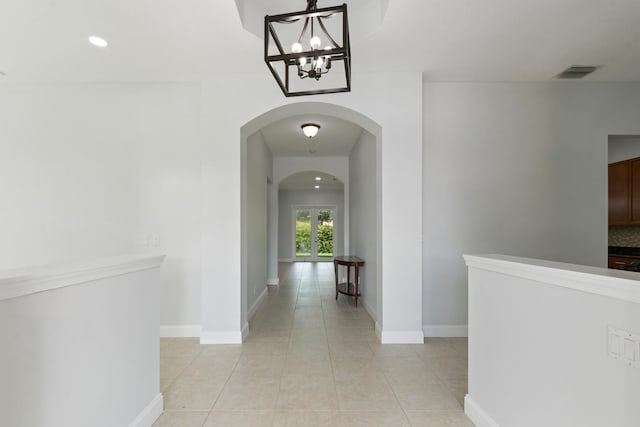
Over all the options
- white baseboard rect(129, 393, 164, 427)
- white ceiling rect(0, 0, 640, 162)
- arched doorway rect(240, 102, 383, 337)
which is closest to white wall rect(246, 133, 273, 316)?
arched doorway rect(240, 102, 383, 337)

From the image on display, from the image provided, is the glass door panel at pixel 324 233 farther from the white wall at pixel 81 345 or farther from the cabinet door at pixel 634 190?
the white wall at pixel 81 345

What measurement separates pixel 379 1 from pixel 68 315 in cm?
288

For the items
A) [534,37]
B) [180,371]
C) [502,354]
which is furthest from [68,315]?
[534,37]

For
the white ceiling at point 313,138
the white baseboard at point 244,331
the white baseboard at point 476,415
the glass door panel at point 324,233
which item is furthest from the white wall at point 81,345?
the glass door panel at point 324,233

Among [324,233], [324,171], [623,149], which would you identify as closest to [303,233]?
[324,233]

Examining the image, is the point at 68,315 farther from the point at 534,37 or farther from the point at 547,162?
the point at 547,162

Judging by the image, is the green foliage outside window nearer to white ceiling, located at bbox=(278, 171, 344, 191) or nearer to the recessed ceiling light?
white ceiling, located at bbox=(278, 171, 344, 191)

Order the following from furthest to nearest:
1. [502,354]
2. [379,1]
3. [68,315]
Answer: [379,1] < [502,354] < [68,315]

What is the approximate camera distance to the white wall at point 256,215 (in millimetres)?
4211

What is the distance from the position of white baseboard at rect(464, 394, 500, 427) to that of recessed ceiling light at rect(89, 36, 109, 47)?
4.01 m

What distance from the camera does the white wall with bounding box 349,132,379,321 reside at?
4.10m

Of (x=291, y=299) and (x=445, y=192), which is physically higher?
(x=445, y=192)

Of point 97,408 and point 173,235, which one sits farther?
point 173,235

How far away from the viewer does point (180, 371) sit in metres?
2.68
